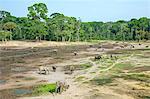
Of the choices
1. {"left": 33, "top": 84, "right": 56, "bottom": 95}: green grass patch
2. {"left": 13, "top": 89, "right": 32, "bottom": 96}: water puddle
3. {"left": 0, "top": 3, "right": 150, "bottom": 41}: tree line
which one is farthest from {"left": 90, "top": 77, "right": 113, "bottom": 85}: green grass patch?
{"left": 0, "top": 3, "right": 150, "bottom": 41}: tree line

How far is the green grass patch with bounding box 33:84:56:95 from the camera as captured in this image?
3120 cm

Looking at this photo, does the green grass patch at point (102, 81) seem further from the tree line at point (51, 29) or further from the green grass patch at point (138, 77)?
the tree line at point (51, 29)

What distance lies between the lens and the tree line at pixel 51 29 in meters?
108

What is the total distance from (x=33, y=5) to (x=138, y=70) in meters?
79.5

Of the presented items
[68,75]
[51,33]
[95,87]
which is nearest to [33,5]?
[51,33]

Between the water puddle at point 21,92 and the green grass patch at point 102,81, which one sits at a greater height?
the green grass patch at point 102,81

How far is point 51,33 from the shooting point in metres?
116

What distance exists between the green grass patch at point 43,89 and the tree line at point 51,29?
6782 cm

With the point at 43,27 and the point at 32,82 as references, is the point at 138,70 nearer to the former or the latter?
the point at 32,82

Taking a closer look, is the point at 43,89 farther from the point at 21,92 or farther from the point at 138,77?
the point at 138,77

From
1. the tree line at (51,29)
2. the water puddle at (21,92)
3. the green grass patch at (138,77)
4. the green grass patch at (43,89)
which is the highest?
the tree line at (51,29)

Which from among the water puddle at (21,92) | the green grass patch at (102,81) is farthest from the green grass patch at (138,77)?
the water puddle at (21,92)

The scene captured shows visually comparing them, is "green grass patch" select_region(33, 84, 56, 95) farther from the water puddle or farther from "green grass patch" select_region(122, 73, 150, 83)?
"green grass patch" select_region(122, 73, 150, 83)

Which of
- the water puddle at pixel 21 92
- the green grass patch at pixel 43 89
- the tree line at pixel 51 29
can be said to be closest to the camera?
the green grass patch at pixel 43 89
